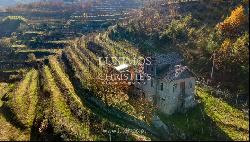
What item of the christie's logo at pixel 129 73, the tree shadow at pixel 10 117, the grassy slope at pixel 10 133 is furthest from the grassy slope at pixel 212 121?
the tree shadow at pixel 10 117

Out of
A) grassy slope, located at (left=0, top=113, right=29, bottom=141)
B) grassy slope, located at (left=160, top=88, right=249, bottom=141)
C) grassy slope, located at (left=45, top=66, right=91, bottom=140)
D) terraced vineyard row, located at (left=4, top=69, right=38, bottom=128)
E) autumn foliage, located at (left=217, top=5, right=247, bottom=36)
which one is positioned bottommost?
grassy slope, located at (left=0, top=113, right=29, bottom=141)

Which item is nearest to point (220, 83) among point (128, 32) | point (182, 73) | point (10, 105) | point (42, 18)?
point (182, 73)

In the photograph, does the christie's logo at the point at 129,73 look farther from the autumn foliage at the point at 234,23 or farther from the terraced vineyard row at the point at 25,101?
the autumn foliage at the point at 234,23

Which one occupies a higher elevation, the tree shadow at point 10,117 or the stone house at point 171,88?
the stone house at point 171,88

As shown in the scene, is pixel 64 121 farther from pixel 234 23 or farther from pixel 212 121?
pixel 234 23

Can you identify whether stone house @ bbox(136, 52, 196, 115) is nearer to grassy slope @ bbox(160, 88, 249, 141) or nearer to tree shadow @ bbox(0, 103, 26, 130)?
grassy slope @ bbox(160, 88, 249, 141)

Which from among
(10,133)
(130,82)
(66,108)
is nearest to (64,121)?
(66,108)

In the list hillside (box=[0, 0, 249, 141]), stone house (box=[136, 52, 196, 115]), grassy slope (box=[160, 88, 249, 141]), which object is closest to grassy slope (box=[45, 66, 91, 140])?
hillside (box=[0, 0, 249, 141])
